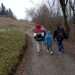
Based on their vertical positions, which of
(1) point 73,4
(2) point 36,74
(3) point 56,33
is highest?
(1) point 73,4

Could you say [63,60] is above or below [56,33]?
below

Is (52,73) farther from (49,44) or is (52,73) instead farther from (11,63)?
(49,44)

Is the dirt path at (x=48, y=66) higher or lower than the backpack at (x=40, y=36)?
lower

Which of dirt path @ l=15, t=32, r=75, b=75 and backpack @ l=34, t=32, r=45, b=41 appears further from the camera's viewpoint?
backpack @ l=34, t=32, r=45, b=41

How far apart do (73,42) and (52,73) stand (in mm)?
14759

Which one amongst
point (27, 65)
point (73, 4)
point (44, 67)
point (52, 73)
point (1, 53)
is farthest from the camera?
point (73, 4)

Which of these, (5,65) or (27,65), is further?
(27,65)

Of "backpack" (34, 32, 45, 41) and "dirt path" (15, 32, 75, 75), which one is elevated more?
"backpack" (34, 32, 45, 41)

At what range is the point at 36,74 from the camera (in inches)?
436

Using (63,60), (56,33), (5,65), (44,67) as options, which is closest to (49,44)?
(56,33)

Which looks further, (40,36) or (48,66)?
(40,36)

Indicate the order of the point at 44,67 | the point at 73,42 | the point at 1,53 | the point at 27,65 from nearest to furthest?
the point at 44,67, the point at 27,65, the point at 1,53, the point at 73,42

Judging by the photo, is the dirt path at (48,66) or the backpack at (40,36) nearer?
the dirt path at (48,66)

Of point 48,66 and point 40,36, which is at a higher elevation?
point 40,36
